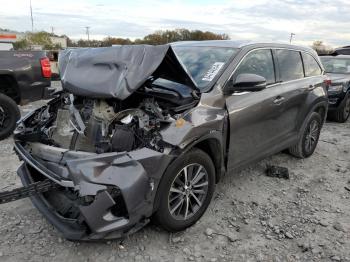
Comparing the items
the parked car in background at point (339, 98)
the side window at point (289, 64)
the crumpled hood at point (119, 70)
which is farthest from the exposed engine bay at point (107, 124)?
the parked car in background at point (339, 98)

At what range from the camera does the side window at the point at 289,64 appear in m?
4.72

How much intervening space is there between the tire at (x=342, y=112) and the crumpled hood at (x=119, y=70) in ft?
20.7

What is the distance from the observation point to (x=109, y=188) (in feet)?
8.75

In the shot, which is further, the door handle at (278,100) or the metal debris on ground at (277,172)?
the metal debris on ground at (277,172)

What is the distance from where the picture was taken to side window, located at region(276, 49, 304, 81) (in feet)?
15.5

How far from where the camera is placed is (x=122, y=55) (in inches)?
137

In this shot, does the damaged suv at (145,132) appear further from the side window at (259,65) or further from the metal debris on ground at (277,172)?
the metal debris on ground at (277,172)

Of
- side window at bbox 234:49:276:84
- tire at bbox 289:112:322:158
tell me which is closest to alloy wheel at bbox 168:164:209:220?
side window at bbox 234:49:276:84

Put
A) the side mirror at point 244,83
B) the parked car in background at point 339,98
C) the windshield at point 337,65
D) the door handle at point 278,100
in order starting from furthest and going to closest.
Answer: the windshield at point 337,65 → the parked car in background at point 339,98 → the door handle at point 278,100 → the side mirror at point 244,83

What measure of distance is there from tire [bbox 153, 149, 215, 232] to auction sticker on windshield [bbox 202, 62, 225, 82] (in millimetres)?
848

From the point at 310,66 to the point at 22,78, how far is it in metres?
4.97

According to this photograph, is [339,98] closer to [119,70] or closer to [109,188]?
[119,70]

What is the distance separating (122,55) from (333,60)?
8.18 metres

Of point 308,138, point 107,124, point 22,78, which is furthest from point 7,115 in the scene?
point 308,138
